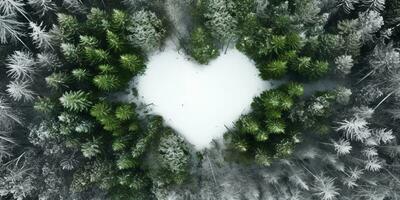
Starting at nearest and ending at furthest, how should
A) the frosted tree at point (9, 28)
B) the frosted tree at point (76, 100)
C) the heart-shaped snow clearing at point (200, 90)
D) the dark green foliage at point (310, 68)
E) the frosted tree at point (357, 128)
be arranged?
the frosted tree at point (357, 128), the frosted tree at point (76, 100), the dark green foliage at point (310, 68), the frosted tree at point (9, 28), the heart-shaped snow clearing at point (200, 90)

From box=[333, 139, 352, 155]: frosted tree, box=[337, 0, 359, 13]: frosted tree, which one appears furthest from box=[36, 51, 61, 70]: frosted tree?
box=[337, 0, 359, 13]: frosted tree

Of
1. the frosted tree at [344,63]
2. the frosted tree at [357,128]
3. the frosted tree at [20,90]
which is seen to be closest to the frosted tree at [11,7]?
the frosted tree at [20,90]

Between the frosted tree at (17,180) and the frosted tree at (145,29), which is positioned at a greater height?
the frosted tree at (145,29)

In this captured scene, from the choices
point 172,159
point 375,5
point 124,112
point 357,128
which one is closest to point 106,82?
point 124,112

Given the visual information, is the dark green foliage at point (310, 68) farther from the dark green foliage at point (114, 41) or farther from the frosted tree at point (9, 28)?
the frosted tree at point (9, 28)

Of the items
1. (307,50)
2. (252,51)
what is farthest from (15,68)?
(307,50)

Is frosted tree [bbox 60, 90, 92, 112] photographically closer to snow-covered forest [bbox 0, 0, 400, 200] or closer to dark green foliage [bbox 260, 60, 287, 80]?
snow-covered forest [bbox 0, 0, 400, 200]

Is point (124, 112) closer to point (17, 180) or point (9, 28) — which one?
point (17, 180)
